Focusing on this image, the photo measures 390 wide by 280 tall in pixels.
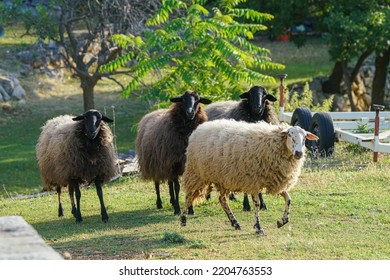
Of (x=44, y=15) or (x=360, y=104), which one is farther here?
(x=360, y=104)

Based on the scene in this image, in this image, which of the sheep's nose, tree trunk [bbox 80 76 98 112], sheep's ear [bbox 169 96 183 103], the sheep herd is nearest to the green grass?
the sheep herd

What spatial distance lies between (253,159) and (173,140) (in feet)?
9.04

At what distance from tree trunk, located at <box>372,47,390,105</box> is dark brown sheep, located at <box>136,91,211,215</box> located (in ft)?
62.9

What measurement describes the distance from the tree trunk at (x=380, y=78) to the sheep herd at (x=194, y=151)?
57.8 feet

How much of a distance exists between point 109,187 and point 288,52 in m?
26.8

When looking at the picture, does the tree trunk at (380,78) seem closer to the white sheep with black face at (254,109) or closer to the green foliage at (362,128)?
the green foliage at (362,128)

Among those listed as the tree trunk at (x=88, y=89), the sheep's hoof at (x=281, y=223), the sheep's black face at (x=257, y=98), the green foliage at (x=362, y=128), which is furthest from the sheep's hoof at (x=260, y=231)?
the tree trunk at (x=88, y=89)

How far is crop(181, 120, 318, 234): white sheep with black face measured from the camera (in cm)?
1341

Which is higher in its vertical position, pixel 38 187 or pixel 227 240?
pixel 227 240

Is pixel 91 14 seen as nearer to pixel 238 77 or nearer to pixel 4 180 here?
pixel 4 180

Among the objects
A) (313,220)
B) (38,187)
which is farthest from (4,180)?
(313,220)

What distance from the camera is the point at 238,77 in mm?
20953

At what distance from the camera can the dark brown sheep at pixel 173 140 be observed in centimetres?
1584

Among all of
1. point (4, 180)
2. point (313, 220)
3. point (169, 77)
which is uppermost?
point (169, 77)
